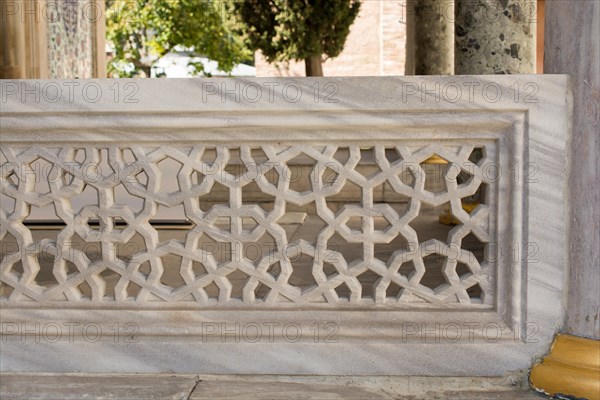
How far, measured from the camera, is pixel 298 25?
15656mm

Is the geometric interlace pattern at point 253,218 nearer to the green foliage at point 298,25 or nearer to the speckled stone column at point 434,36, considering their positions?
the speckled stone column at point 434,36

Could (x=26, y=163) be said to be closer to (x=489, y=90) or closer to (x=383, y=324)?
(x=383, y=324)

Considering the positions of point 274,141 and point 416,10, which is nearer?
point 274,141

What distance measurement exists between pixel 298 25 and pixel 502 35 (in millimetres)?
10645

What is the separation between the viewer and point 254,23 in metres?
16.4

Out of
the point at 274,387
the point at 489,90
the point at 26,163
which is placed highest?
the point at 489,90

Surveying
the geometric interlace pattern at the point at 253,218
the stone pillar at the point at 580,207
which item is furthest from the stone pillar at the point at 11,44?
the stone pillar at the point at 580,207

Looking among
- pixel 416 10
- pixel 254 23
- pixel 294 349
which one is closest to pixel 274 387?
pixel 294 349

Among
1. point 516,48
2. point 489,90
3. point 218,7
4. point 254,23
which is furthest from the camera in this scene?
point 218,7

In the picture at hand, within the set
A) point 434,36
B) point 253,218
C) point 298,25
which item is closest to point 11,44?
point 434,36

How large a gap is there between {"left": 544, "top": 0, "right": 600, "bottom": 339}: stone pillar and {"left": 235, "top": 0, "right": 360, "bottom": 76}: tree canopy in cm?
1302

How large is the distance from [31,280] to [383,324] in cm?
119

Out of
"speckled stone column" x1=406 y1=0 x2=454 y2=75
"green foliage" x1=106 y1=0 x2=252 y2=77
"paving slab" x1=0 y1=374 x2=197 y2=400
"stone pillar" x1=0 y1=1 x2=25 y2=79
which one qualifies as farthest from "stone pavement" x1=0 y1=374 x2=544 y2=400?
"green foliage" x1=106 y1=0 x2=252 y2=77

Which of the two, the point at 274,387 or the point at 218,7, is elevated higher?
the point at 218,7
